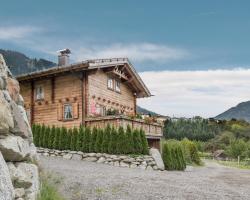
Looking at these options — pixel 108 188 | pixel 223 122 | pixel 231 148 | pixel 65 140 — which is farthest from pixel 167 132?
pixel 108 188

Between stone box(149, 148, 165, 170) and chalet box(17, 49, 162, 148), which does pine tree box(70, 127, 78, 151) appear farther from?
stone box(149, 148, 165, 170)

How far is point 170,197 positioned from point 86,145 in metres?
13.5

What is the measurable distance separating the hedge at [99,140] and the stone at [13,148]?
599 inches

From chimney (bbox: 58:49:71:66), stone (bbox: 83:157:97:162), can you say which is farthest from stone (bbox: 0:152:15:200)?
chimney (bbox: 58:49:71:66)

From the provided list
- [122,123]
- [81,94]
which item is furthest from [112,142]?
[81,94]

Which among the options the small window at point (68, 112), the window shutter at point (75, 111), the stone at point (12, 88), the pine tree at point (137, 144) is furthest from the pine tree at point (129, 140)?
the stone at point (12, 88)

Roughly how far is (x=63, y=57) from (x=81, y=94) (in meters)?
4.62

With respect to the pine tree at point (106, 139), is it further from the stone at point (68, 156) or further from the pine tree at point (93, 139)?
the stone at point (68, 156)

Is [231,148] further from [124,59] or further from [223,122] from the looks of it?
[223,122]

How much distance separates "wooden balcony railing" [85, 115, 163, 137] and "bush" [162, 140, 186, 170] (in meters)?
2.82

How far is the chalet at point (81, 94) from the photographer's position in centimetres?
2830

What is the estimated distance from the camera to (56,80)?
1206 inches

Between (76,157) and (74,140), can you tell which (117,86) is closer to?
(74,140)

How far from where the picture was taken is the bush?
24.7 metres
